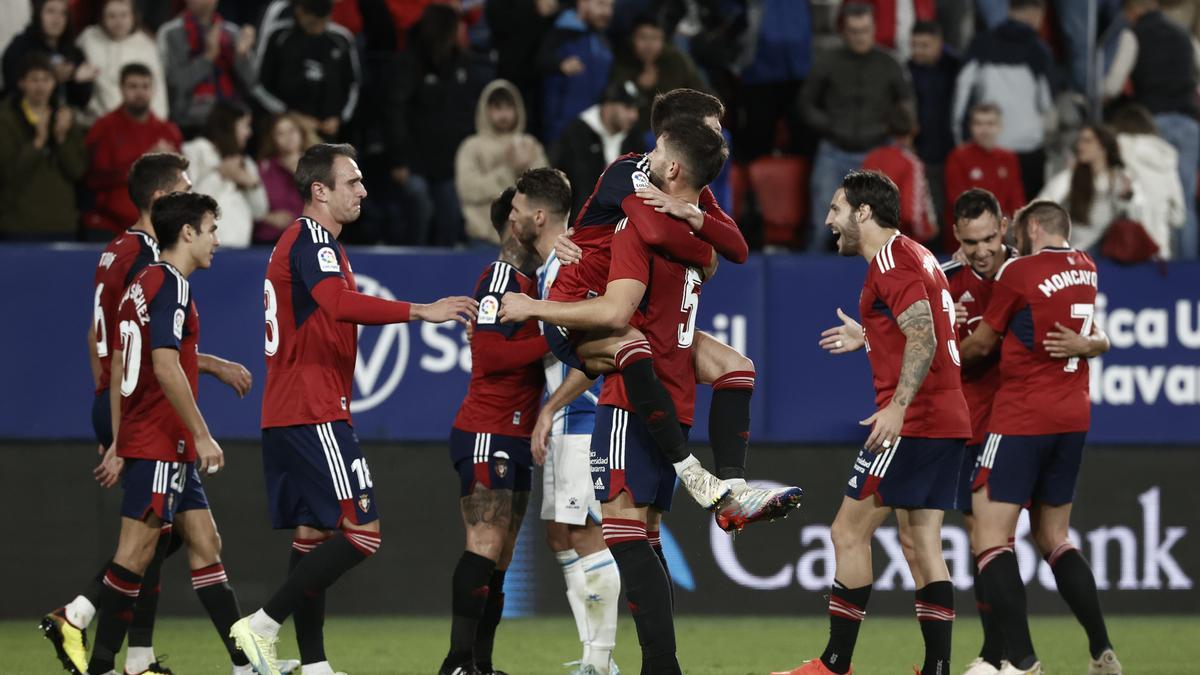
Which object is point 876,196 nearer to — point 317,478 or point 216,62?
point 317,478

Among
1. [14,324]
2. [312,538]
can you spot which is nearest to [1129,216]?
[312,538]

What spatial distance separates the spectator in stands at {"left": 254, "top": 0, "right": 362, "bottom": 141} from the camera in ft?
43.2

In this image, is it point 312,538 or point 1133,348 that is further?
point 1133,348

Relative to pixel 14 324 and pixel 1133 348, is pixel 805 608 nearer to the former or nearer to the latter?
pixel 1133 348

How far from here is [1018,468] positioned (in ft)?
28.9

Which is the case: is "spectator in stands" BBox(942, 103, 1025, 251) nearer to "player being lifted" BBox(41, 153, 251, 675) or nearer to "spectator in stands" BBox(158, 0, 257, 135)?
"spectator in stands" BBox(158, 0, 257, 135)

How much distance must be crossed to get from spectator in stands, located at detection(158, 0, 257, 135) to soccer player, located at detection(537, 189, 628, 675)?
5.59 metres

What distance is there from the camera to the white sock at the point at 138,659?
8.43m

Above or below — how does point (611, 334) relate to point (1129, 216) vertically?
below

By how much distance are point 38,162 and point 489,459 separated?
5.39 meters

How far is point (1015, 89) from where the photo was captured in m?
13.8

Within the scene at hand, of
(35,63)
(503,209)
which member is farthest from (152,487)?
(35,63)

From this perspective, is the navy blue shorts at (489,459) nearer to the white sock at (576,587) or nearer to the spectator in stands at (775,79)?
the white sock at (576,587)

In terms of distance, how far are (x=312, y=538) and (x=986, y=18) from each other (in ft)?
29.7
